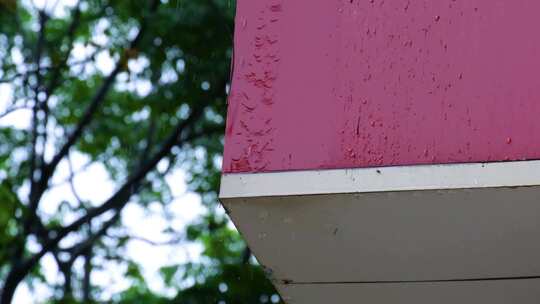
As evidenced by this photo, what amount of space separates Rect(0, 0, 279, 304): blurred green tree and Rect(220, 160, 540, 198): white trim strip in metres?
4.32

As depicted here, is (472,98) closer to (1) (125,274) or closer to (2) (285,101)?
(2) (285,101)

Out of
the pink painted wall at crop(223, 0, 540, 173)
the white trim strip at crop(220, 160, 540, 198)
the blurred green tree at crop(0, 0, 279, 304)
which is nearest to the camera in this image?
the white trim strip at crop(220, 160, 540, 198)

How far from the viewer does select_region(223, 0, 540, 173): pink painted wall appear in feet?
8.21

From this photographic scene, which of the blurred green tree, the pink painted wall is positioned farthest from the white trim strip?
the blurred green tree

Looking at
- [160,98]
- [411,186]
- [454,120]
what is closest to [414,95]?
[454,120]

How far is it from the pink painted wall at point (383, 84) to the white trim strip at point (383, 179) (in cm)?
3

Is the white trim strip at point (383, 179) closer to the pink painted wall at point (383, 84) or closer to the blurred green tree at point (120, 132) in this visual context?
the pink painted wall at point (383, 84)

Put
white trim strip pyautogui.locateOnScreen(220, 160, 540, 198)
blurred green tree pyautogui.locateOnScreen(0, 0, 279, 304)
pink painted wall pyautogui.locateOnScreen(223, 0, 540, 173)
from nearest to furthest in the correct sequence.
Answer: white trim strip pyautogui.locateOnScreen(220, 160, 540, 198)
pink painted wall pyautogui.locateOnScreen(223, 0, 540, 173)
blurred green tree pyautogui.locateOnScreen(0, 0, 279, 304)

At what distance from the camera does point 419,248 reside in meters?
2.71

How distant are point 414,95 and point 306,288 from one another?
814 millimetres

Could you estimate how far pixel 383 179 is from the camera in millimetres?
2465

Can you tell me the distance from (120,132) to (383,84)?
758cm

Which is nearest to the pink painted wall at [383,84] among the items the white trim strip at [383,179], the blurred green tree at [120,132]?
the white trim strip at [383,179]

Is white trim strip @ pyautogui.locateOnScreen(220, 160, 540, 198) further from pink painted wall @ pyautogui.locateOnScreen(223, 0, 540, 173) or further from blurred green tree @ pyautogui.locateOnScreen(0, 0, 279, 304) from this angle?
blurred green tree @ pyautogui.locateOnScreen(0, 0, 279, 304)
